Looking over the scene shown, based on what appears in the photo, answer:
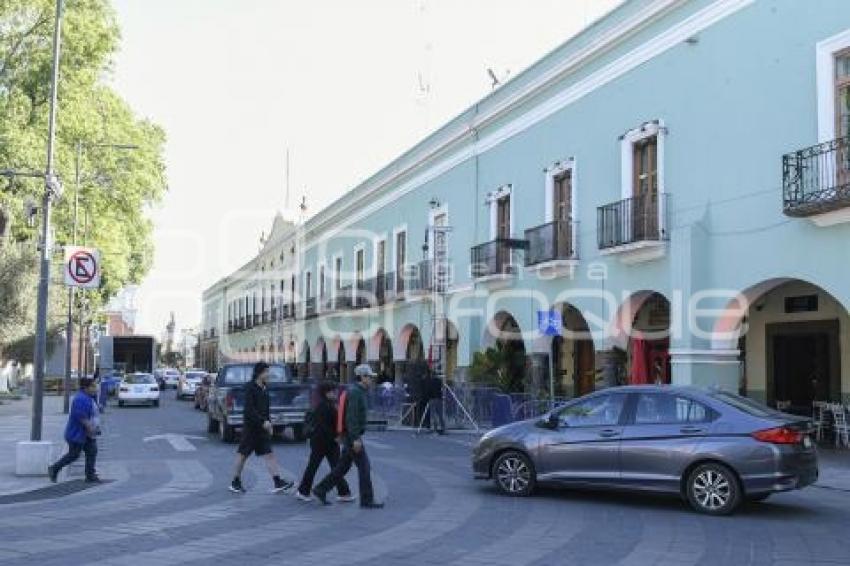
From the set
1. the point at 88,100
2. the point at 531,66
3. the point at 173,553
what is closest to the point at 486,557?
the point at 173,553

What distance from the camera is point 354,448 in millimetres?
11102

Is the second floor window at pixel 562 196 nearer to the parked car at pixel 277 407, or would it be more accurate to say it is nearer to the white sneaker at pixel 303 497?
the parked car at pixel 277 407

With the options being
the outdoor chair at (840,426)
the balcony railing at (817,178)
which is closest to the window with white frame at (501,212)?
the outdoor chair at (840,426)

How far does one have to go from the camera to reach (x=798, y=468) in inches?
415

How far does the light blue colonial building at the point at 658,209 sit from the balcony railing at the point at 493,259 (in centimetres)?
6

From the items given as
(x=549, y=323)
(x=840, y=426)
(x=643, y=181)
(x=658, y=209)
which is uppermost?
(x=643, y=181)

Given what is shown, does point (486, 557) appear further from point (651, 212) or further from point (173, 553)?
point (651, 212)

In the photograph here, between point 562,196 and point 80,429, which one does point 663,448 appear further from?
point 562,196

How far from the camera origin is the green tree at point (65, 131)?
33.1 meters

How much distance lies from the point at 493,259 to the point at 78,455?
50.0 ft

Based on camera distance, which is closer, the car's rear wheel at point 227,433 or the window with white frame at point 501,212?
the car's rear wheel at point 227,433

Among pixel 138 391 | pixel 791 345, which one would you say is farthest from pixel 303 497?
pixel 138 391

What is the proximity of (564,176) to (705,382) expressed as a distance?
7.48 m

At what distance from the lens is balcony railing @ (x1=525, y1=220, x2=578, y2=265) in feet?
76.3
